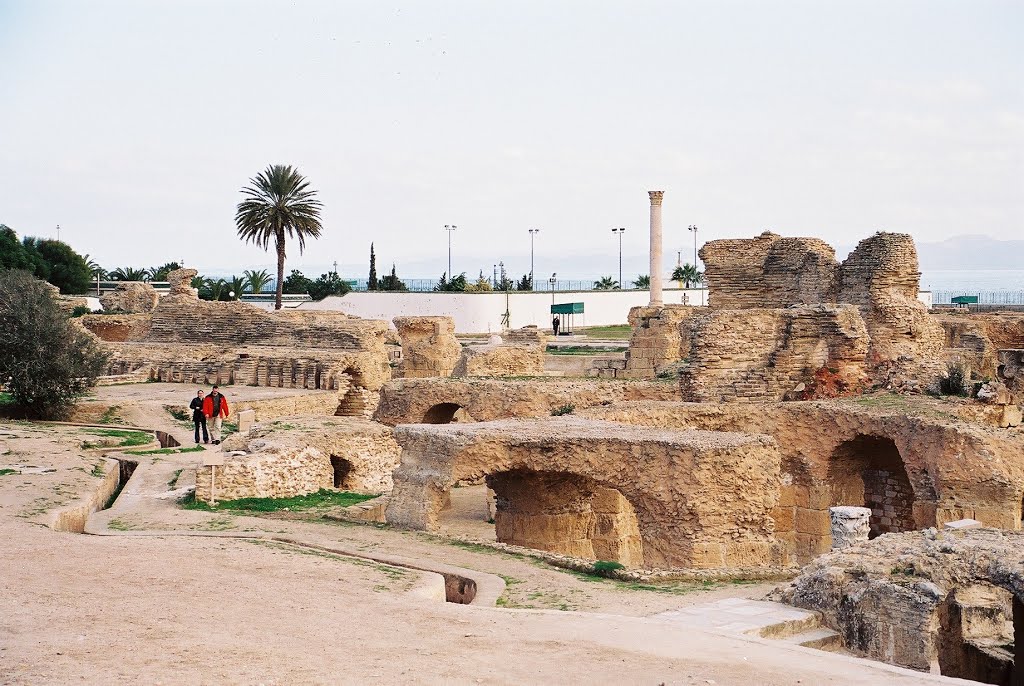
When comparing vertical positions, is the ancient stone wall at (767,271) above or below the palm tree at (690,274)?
below

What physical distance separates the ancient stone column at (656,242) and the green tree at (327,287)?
31424 mm

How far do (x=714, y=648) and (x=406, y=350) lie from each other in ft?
78.9

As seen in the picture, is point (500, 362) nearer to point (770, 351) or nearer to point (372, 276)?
point (770, 351)

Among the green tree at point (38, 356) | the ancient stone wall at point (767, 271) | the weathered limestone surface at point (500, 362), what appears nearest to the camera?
the green tree at point (38, 356)

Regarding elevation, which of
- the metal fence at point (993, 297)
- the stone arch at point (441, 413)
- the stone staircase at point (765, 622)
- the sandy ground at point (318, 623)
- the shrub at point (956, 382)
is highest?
the metal fence at point (993, 297)

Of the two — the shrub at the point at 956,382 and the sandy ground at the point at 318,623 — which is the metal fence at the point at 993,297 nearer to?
the shrub at the point at 956,382

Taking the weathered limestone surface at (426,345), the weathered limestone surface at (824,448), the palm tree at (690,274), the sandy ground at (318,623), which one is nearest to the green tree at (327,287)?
the palm tree at (690,274)

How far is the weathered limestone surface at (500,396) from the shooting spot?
73.2 feet

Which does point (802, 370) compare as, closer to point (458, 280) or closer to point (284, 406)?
point (284, 406)

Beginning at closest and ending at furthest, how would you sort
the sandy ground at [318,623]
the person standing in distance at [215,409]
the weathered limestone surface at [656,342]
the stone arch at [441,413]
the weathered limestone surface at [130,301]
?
the sandy ground at [318,623] → the person standing in distance at [215,409] → the stone arch at [441,413] → the weathered limestone surface at [656,342] → the weathered limestone surface at [130,301]

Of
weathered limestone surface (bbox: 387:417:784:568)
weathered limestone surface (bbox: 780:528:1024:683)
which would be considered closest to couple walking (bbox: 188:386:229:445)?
weathered limestone surface (bbox: 387:417:784:568)

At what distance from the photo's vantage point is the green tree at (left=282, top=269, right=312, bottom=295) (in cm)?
6888

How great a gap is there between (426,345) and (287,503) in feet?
53.3

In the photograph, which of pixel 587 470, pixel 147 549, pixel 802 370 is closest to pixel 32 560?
pixel 147 549
